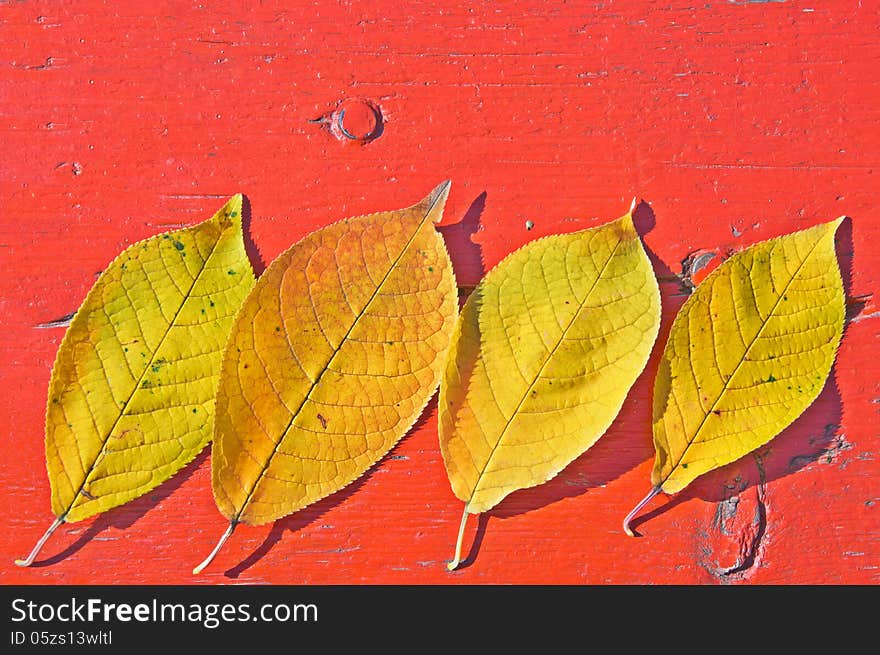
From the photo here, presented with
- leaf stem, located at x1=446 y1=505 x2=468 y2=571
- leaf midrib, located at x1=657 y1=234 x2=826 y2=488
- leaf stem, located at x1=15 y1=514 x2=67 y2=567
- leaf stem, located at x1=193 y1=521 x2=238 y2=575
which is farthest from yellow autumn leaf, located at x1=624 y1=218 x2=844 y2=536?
leaf stem, located at x1=15 y1=514 x2=67 y2=567

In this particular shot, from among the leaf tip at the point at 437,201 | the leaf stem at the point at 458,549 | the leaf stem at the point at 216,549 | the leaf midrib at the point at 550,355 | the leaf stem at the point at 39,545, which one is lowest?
the leaf stem at the point at 458,549

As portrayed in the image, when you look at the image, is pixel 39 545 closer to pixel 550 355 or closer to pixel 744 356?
pixel 550 355

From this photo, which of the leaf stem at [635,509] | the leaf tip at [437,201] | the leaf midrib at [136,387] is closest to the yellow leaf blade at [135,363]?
the leaf midrib at [136,387]

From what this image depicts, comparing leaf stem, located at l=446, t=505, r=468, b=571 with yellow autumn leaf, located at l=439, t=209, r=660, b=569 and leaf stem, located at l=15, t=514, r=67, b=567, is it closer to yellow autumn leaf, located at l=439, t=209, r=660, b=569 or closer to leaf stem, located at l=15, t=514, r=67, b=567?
yellow autumn leaf, located at l=439, t=209, r=660, b=569

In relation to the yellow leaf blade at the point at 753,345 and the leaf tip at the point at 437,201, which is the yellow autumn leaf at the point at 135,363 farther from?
the yellow leaf blade at the point at 753,345

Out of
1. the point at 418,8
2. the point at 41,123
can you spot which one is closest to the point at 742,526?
the point at 418,8

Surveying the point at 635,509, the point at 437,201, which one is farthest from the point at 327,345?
the point at 635,509
